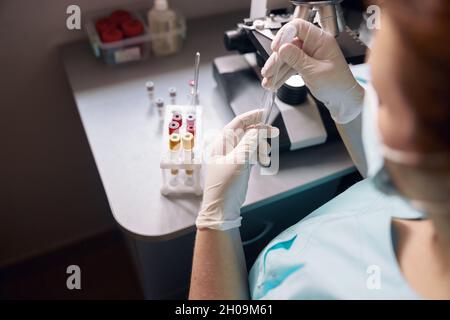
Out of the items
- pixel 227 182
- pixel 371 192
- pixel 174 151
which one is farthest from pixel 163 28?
pixel 371 192

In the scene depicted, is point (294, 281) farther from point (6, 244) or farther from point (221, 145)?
point (6, 244)

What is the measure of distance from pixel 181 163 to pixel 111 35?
51 centimetres

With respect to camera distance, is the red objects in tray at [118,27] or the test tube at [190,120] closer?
the test tube at [190,120]

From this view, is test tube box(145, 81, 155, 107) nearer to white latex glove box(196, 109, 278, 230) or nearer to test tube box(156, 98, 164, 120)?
test tube box(156, 98, 164, 120)

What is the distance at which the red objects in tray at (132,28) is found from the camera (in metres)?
1.17

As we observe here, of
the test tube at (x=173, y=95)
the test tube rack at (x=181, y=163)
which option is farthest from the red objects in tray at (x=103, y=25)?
the test tube rack at (x=181, y=163)

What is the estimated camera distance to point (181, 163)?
0.89 m

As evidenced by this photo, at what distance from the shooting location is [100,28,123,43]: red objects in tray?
1153 mm

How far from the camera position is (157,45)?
1233 mm

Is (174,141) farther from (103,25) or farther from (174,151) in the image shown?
(103,25)

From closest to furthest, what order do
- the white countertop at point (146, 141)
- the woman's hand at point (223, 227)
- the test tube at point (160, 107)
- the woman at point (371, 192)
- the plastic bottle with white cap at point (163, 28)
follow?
1. the woman at point (371, 192)
2. the woman's hand at point (223, 227)
3. the white countertop at point (146, 141)
4. the test tube at point (160, 107)
5. the plastic bottle with white cap at point (163, 28)

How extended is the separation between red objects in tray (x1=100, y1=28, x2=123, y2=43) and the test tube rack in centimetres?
35

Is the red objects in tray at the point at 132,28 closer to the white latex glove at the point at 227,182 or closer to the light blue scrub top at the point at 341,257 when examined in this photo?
the white latex glove at the point at 227,182

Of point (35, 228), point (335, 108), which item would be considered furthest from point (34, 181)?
point (335, 108)
